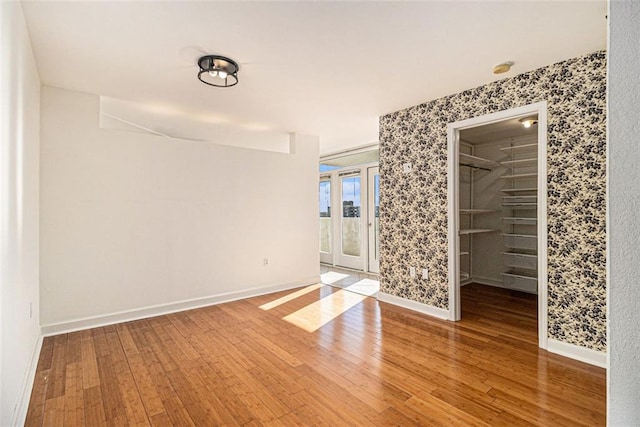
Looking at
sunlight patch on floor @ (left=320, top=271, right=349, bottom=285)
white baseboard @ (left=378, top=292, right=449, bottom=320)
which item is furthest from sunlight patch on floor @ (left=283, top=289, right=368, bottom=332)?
sunlight patch on floor @ (left=320, top=271, right=349, bottom=285)

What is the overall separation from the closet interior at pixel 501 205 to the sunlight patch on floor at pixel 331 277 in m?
2.01

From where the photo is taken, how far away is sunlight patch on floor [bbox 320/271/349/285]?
5.14m

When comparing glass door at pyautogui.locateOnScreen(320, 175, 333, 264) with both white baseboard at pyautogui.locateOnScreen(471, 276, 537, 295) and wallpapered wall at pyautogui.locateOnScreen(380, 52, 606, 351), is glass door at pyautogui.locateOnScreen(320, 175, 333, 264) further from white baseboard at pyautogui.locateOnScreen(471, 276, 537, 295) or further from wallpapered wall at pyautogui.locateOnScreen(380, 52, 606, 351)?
wallpapered wall at pyautogui.locateOnScreen(380, 52, 606, 351)

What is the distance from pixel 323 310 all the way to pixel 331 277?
72.0 inches

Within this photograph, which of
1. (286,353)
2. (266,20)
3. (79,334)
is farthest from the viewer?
(79,334)

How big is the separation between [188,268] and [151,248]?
1.62ft

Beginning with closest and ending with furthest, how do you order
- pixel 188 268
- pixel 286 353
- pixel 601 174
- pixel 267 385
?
pixel 267 385 < pixel 601 174 < pixel 286 353 < pixel 188 268

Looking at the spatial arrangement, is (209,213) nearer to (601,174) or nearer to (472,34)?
(472,34)

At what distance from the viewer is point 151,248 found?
3473 mm

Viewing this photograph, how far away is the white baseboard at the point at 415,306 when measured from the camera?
3316 mm

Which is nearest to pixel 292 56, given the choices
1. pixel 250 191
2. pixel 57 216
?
pixel 250 191

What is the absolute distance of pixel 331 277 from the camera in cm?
544

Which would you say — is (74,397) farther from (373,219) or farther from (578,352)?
(373,219)

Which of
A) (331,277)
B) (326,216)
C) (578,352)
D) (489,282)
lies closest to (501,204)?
(489,282)
